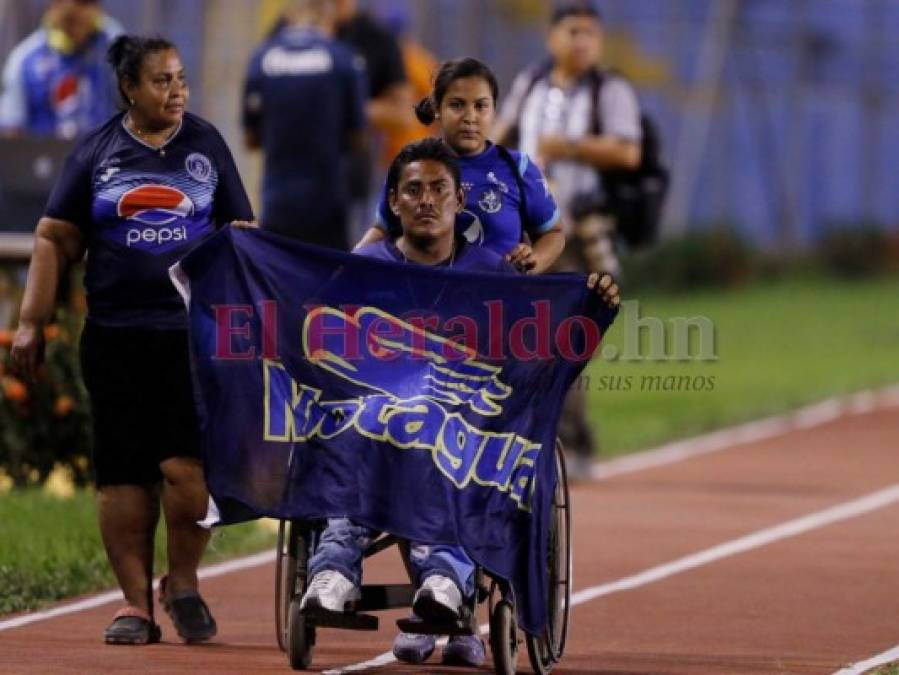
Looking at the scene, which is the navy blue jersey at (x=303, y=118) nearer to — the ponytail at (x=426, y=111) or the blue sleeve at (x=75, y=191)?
the ponytail at (x=426, y=111)

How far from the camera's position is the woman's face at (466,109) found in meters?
9.57

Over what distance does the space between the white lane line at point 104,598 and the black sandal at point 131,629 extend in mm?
545

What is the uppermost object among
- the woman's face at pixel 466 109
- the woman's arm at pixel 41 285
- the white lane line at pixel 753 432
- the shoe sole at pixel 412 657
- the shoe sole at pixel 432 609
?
the woman's face at pixel 466 109

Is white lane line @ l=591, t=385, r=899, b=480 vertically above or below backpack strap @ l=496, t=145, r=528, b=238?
below

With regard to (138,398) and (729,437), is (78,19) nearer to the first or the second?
(729,437)

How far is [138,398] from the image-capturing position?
9.79m

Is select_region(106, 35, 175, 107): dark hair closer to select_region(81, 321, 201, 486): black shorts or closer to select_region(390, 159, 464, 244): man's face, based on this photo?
select_region(81, 321, 201, 486): black shorts

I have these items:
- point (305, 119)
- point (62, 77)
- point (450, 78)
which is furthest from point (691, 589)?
point (62, 77)

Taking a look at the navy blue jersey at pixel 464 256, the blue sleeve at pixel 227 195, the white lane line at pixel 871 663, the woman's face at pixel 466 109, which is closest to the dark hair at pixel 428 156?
the navy blue jersey at pixel 464 256

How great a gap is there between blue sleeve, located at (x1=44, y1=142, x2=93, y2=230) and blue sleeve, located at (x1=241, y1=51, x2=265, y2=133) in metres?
6.17

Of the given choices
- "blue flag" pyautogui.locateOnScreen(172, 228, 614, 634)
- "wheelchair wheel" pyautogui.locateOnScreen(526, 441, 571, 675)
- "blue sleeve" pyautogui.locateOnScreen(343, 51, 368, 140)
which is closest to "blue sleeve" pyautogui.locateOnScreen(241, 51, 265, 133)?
Answer: "blue sleeve" pyautogui.locateOnScreen(343, 51, 368, 140)

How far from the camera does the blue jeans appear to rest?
8523mm

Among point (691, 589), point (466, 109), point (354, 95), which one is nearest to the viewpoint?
point (466, 109)

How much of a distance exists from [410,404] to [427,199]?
0.71 meters
